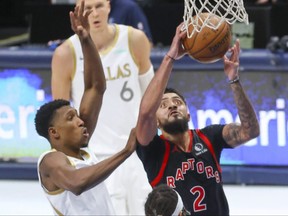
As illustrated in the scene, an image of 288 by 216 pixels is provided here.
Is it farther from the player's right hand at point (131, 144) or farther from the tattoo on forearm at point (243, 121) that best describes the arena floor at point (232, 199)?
the player's right hand at point (131, 144)

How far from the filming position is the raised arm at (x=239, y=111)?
582cm

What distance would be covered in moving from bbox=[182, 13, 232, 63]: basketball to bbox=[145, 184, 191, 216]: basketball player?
41.3 inches

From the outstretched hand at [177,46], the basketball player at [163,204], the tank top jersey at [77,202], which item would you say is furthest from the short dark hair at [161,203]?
the outstretched hand at [177,46]

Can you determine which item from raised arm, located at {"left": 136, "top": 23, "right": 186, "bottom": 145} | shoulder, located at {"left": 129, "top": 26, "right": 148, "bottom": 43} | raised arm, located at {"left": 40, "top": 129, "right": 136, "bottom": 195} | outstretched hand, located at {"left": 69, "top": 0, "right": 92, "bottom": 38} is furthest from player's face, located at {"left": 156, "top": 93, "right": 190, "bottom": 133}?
shoulder, located at {"left": 129, "top": 26, "right": 148, "bottom": 43}

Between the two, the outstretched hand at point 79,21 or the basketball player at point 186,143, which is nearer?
the basketball player at point 186,143

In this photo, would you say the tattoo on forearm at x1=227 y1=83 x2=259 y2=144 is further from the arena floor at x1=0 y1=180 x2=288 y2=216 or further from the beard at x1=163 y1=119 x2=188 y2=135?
the arena floor at x1=0 y1=180 x2=288 y2=216

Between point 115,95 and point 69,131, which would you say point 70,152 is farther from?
point 115,95

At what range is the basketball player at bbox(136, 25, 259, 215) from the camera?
18.5 ft

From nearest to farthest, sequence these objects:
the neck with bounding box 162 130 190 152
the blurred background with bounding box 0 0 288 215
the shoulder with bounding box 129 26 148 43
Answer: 1. the neck with bounding box 162 130 190 152
2. the shoulder with bounding box 129 26 148 43
3. the blurred background with bounding box 0 0 288 215

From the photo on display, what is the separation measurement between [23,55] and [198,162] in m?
3.72

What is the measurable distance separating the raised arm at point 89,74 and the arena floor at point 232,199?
268 cm

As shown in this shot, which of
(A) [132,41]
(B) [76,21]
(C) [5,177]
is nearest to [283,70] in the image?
(A) [132,41]

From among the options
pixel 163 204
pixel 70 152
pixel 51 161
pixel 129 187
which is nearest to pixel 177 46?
pixel 70 152

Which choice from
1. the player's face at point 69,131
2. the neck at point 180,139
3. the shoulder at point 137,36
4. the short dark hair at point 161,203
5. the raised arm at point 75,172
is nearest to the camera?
the short dark hair at point 161,203
